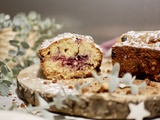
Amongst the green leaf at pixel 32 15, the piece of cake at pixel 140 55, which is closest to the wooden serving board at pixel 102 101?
the piece of cake at pixel 140 55

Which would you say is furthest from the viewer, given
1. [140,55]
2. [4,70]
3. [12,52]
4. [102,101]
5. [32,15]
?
[32,15]

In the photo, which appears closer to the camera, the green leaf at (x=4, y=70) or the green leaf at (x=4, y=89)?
the green leaf at (x=4, y=89)

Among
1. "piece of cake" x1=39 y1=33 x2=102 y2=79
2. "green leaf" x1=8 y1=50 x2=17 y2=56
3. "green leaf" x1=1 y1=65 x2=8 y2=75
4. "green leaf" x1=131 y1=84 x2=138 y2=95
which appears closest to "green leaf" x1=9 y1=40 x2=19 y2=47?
"green leaf" x1=8 y1=50 x2=17 y2=56

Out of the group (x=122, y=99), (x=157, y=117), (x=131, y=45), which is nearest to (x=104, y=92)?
(x=122, y=99)

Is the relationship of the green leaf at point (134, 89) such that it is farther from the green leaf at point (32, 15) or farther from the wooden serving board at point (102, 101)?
the green leaf at point (32, 15)

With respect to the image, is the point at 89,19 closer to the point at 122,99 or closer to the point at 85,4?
the point at 85,4

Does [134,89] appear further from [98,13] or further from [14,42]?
[98,13]

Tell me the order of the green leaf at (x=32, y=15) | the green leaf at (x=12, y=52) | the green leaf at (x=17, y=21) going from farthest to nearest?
the green leaf at (x=32, y=15) → the green leaf at (x=17, y=21) → the green leaf at (x=12, y=52)

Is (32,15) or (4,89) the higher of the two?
(32,15)

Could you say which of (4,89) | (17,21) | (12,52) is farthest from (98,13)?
(4,89)
